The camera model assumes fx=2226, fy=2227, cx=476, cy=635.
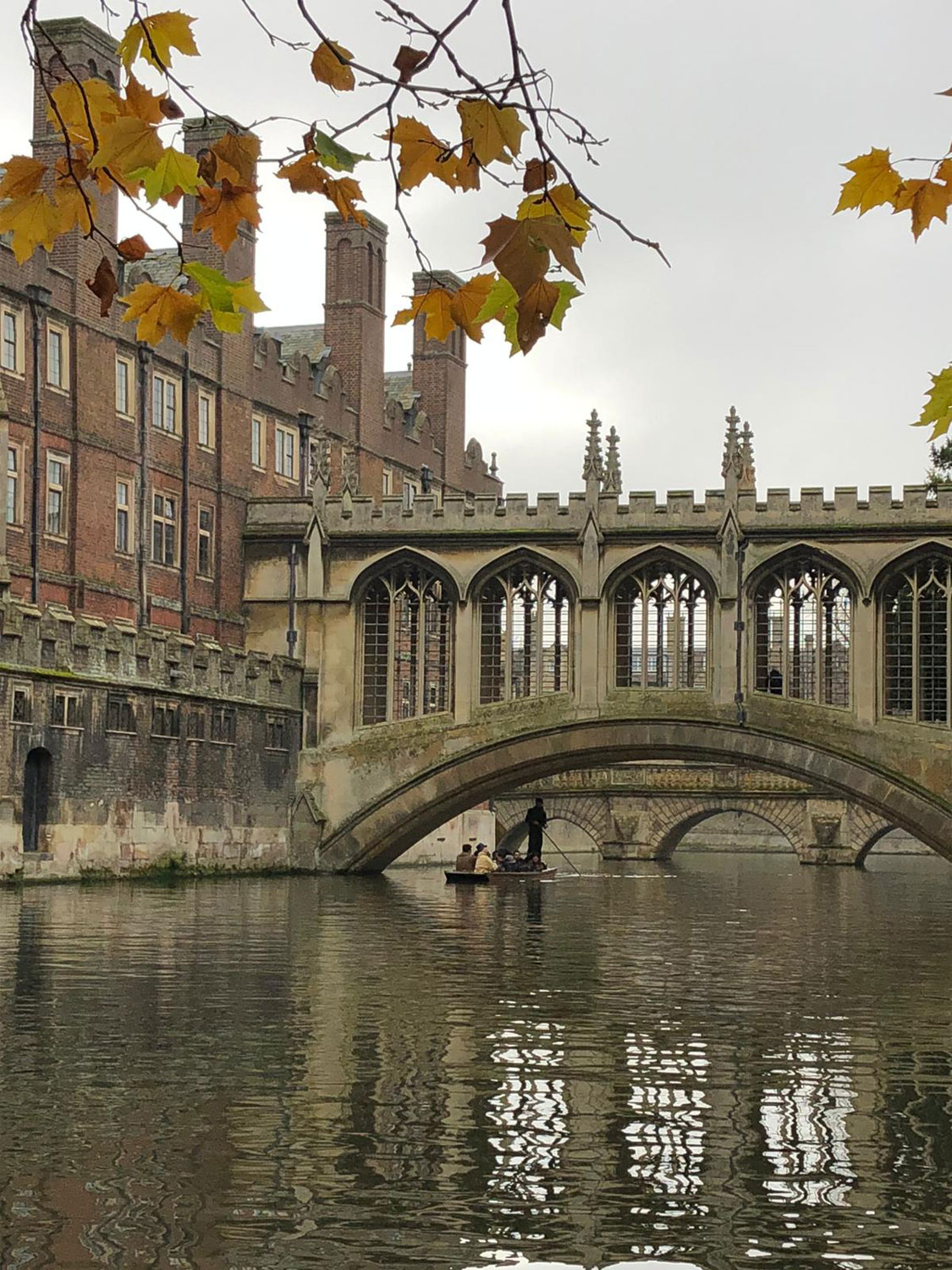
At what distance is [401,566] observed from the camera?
45125mm

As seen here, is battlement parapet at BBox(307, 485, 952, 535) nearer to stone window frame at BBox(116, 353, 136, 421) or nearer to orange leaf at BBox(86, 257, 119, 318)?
stone window frame at BBox(116, 353, 136, 421)

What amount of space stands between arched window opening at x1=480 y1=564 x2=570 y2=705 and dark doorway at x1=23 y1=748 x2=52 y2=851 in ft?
38.3

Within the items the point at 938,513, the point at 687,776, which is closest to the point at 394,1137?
the point at 938,513

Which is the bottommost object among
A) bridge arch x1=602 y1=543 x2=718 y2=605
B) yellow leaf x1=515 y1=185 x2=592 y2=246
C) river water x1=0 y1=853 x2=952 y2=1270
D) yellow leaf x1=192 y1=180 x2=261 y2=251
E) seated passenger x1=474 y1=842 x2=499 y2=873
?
river water x1=0 y1=853 x2=952 y2=1270

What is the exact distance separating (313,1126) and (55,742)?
24160 mm

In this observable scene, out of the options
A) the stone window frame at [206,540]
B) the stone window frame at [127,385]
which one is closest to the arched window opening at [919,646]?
the stone window frame at [206,540]

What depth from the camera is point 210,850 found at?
4041 cm

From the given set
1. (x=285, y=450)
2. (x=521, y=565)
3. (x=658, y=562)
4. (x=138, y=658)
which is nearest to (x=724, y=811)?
(x=285, y=450)

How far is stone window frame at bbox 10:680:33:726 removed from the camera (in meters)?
33.7

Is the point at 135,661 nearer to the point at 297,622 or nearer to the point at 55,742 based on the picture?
the point at 55,742

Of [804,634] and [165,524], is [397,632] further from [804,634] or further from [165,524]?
[804,634]

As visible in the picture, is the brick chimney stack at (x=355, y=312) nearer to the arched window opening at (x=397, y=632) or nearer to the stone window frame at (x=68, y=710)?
the arched window opening at (x=397, y=632)

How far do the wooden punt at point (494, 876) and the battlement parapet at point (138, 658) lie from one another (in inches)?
188

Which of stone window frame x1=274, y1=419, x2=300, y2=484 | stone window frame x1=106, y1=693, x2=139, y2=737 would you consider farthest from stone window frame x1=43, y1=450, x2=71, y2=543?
stone window frame x1=274, y1=419, x2=300, y2=484
